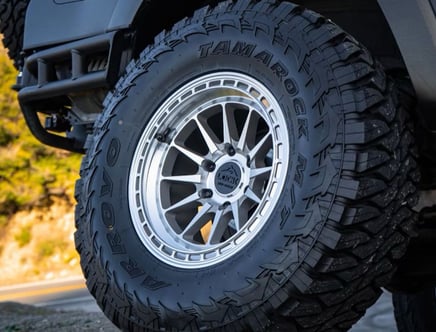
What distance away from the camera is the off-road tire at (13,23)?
3.56 metres

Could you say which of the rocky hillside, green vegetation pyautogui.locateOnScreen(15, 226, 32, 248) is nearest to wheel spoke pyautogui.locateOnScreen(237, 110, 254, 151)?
the rocky hillside

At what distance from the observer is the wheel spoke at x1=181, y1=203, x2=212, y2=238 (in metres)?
2.24

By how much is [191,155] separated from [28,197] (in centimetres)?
1559

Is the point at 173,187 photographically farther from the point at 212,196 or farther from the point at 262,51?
the point at 262,51

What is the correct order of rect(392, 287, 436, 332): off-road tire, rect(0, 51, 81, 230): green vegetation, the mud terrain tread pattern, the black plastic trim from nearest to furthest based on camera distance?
1. the mud terrain tread pattern
2. the black plastic trim
3. rect(392, 287, 436, 332): off-road tire
4. rect(0, 51, 81, 230): green vegetation

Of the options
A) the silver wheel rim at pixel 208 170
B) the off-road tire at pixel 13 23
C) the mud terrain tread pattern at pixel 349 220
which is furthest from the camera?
the off-road tire at pixel 13 23

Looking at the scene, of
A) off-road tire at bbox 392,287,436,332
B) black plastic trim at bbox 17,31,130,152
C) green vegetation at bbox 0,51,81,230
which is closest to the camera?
black plastic trim at bbox 17,31,130,152

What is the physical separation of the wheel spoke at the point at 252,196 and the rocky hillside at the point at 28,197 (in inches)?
601

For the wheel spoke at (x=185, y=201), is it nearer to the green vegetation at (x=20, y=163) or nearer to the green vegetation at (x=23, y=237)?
the green vegetation at (x=20, y=163)

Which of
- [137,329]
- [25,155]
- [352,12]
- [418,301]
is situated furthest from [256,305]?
[25,155]

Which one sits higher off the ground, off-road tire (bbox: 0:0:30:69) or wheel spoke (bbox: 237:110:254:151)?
wheel spoke (bbox: 237:110:254:151)

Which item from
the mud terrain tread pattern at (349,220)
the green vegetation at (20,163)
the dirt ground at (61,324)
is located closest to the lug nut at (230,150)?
the mud terrain tread pattern at (349,220)

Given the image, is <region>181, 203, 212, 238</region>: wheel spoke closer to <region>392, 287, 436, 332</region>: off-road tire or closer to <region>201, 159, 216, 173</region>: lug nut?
<region>201, 159, 216, 173</region>: lug nut

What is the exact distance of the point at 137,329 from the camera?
2.13 meters
